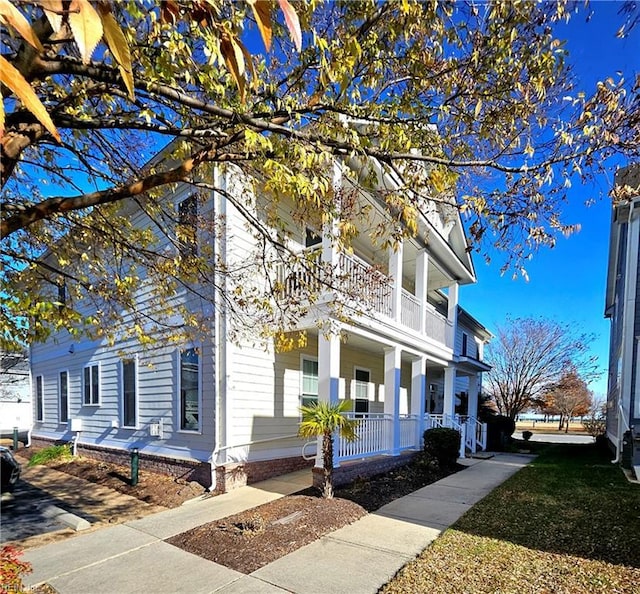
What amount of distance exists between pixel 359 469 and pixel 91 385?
A: 888cm

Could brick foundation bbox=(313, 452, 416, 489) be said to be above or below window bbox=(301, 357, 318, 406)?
below

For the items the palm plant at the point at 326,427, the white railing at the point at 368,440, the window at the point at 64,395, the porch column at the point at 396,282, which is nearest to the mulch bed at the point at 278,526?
the palm plant at the point at 326,427

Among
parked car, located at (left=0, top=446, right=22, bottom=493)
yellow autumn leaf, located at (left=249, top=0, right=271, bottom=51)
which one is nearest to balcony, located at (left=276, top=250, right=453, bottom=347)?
yellow autumn leaf, located at (left=249, top=0, right=271, bottom=51)

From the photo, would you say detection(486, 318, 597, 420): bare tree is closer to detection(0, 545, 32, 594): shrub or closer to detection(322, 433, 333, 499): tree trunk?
detection(322, 433, 333, 499): tree trunk

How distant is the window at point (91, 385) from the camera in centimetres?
1225

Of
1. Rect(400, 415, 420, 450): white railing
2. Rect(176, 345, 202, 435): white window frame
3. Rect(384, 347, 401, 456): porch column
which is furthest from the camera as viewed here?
Rect(400, 415, 420, 450): white railing

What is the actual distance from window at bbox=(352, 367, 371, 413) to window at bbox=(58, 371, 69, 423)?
9.88 meters

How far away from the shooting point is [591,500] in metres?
7.04

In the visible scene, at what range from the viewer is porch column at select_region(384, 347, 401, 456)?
9930 mm

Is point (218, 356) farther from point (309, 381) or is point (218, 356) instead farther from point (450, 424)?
point (450, 424)

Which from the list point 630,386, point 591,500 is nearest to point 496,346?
point 630,386

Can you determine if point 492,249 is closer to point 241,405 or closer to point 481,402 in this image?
point 241,405

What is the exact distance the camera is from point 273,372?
9.27 metres

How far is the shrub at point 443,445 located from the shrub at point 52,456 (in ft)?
33.6
